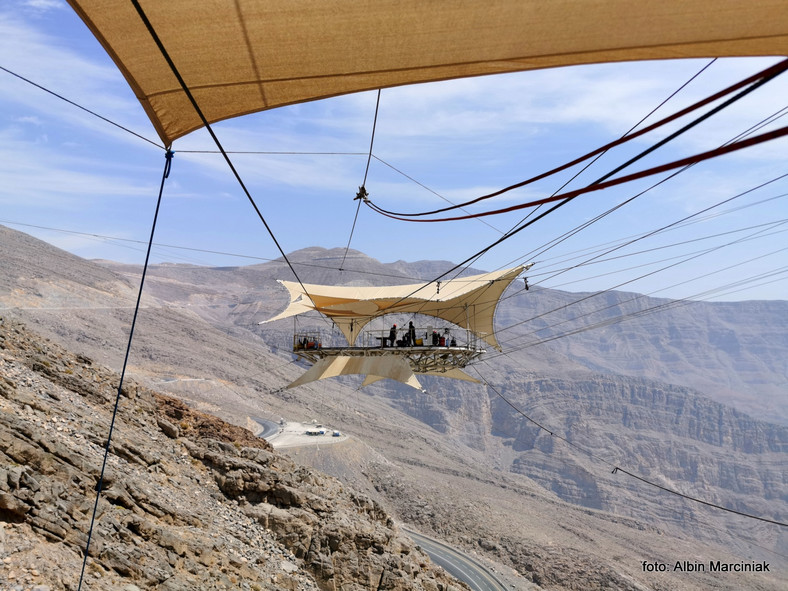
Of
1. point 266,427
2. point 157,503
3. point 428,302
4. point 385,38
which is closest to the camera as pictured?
point 385,38

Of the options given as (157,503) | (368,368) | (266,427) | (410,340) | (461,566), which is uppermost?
(410,340)

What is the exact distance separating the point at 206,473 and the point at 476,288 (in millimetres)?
→ 13883

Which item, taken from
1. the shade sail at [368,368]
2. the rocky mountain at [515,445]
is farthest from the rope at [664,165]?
the shade sail at [368,368]

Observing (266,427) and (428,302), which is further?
(266,427)

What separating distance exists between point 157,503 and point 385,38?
15381 millimetres

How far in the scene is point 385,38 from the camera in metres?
6.32

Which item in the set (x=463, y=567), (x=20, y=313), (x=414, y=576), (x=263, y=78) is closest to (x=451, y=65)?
(x=263, y=78)

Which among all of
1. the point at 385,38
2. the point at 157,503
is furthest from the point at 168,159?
the point at 157,503

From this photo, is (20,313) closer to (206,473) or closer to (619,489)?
(206,473)

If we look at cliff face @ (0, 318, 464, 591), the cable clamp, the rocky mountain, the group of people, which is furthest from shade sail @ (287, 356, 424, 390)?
the cable clamp

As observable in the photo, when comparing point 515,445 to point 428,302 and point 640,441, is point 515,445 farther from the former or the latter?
point 428,302

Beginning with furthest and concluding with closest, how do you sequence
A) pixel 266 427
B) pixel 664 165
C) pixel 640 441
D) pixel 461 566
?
pixel 640 441, pixel 266 427, pixel 461 566, pixel 664 165

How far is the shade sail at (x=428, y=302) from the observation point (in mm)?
27672

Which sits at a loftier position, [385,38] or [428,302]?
[428,302]
